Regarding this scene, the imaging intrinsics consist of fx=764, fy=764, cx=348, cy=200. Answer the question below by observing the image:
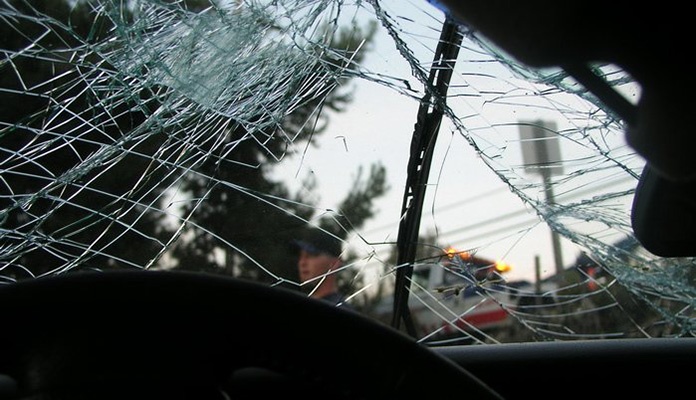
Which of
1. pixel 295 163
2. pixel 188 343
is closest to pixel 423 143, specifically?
pixel 295 163

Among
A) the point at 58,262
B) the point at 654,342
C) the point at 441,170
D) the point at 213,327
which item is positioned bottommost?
the point at 654,342

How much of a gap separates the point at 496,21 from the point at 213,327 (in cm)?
46

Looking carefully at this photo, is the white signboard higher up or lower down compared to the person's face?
higher up

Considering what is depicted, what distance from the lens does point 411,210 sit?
194 cm

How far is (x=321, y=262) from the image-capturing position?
1959mm

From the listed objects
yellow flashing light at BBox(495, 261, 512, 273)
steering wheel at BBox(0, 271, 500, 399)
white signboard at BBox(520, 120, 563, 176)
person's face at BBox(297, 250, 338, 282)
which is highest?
white signboard at BBox(520, 120, 563, 176)

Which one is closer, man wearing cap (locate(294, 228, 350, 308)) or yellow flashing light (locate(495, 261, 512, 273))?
man wearing cap (locate(294, 228, 350, 308))

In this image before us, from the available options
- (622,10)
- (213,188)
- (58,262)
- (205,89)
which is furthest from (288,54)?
(622,10)

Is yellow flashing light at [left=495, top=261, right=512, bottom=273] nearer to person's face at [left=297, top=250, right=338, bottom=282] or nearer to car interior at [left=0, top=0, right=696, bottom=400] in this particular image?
car interior at [left=0, top=0, right=696, bottom=400]

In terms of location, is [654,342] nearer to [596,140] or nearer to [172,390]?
[596,140]

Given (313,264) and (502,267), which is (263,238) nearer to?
(313,264)

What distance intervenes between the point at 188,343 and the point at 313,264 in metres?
1.08

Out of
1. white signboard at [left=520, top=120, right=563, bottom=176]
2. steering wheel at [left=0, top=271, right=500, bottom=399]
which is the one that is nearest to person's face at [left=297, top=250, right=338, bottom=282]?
white signboard at [left=520, top=120, right=563, bottom=176]

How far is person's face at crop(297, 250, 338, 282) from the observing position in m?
1.92
